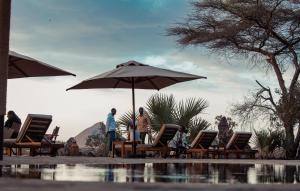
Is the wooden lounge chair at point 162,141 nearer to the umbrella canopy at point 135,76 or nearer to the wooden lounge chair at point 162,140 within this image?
the wooden lounge chair at point 162,140

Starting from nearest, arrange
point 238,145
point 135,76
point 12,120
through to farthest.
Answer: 1. point 12,120
2. point 135,76
3. point 238,145

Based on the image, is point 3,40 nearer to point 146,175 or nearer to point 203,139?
point 146,175

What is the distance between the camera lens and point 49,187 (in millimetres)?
5094

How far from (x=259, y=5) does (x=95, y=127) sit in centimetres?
961

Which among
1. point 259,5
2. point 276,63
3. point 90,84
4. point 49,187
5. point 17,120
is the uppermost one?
point 259,5

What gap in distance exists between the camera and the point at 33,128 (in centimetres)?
1444

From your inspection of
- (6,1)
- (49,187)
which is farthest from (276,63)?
(49,187)

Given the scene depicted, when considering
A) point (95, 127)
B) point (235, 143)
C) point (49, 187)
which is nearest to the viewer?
point (49, 187)

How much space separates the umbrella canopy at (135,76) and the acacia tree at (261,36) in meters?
5.35

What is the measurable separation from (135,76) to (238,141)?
5610 mm

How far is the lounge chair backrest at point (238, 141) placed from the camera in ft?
67.0

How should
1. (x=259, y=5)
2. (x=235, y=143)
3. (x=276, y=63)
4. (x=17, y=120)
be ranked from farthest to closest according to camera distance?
(x=276, y=63), (x=259, y=5), (x=235, y=143), (x=17, y=120)

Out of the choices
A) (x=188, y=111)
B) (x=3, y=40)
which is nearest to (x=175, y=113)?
(x=188, y=111)

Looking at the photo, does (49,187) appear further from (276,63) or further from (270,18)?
(276,63)
